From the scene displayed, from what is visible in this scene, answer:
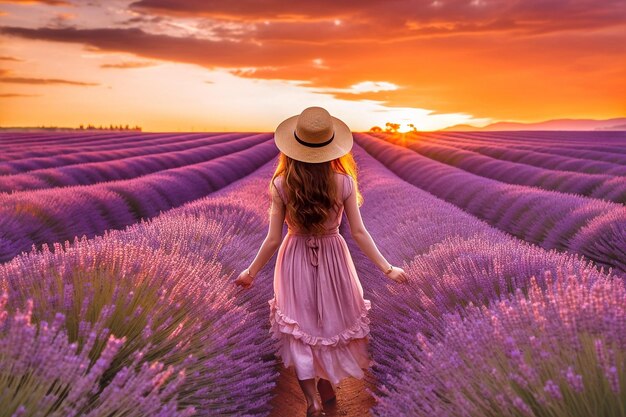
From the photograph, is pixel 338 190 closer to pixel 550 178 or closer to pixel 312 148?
pixel 312 148

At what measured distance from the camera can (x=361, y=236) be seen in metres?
3.18

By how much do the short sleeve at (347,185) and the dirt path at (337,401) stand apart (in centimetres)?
91

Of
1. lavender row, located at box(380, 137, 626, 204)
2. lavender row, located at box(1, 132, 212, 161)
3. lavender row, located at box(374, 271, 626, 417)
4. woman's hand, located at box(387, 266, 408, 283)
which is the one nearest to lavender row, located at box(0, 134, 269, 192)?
lavender row, located at box(1, 132, 212, 161)

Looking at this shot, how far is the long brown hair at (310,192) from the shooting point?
3059 mm

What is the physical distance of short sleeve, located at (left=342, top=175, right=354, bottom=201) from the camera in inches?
124

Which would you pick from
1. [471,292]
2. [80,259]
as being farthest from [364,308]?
[80,259]

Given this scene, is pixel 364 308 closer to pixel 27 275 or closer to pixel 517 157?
pixel 27 275

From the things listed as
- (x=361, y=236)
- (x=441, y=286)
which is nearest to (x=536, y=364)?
(x=441, y=286)

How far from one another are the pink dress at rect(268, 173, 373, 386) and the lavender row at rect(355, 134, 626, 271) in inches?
111

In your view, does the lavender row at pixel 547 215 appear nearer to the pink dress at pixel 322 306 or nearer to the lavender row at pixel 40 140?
the pink dress at pixel 322 306

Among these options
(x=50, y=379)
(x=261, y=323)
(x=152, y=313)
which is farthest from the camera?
(x=261, y=323)

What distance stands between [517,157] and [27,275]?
1714 cm

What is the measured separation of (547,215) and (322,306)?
4.46m

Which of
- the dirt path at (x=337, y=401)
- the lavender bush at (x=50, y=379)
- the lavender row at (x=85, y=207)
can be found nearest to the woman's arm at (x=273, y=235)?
the dirt path at (x=337, y=401)
